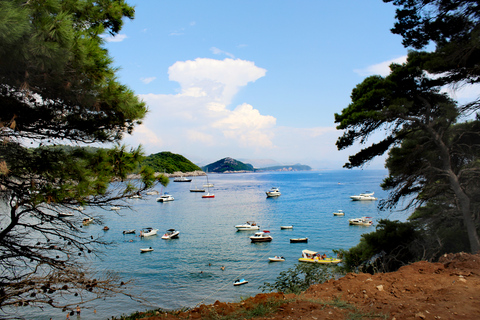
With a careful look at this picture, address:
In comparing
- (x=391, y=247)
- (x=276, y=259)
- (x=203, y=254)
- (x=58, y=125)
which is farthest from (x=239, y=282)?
(x=58, y=125)

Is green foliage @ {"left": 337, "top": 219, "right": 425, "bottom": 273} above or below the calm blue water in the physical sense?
above

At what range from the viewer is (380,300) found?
4566 millimetres

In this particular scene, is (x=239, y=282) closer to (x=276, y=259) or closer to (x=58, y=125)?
(x=276, y=259)

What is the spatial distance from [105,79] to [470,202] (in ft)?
36.8

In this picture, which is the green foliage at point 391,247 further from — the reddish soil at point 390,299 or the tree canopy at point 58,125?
the tree canopy at point 58,125

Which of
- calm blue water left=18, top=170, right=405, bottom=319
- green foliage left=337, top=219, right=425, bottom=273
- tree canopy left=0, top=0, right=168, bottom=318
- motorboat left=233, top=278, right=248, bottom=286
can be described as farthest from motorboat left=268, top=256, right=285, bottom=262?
tree canopy left=0, top=0, right=168, bottom=318

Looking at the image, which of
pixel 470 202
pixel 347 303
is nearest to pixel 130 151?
pixel 347 303

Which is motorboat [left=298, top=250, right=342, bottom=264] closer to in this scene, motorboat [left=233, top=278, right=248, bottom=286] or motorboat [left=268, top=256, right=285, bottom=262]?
motorboat [left=268, top=256, right=285, bottom=262]

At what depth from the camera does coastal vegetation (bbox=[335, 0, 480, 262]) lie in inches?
328

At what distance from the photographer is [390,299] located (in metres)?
4.59

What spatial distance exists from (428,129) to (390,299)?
6792 mm

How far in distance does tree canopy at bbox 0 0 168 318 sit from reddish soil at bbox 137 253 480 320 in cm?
211

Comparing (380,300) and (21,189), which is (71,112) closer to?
(21,189)

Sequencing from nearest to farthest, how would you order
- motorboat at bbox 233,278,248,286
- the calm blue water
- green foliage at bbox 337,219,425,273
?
green foliage at bbox 337,219,425,273, the calm blue water, motorboat at bbox 233,278,248,286
